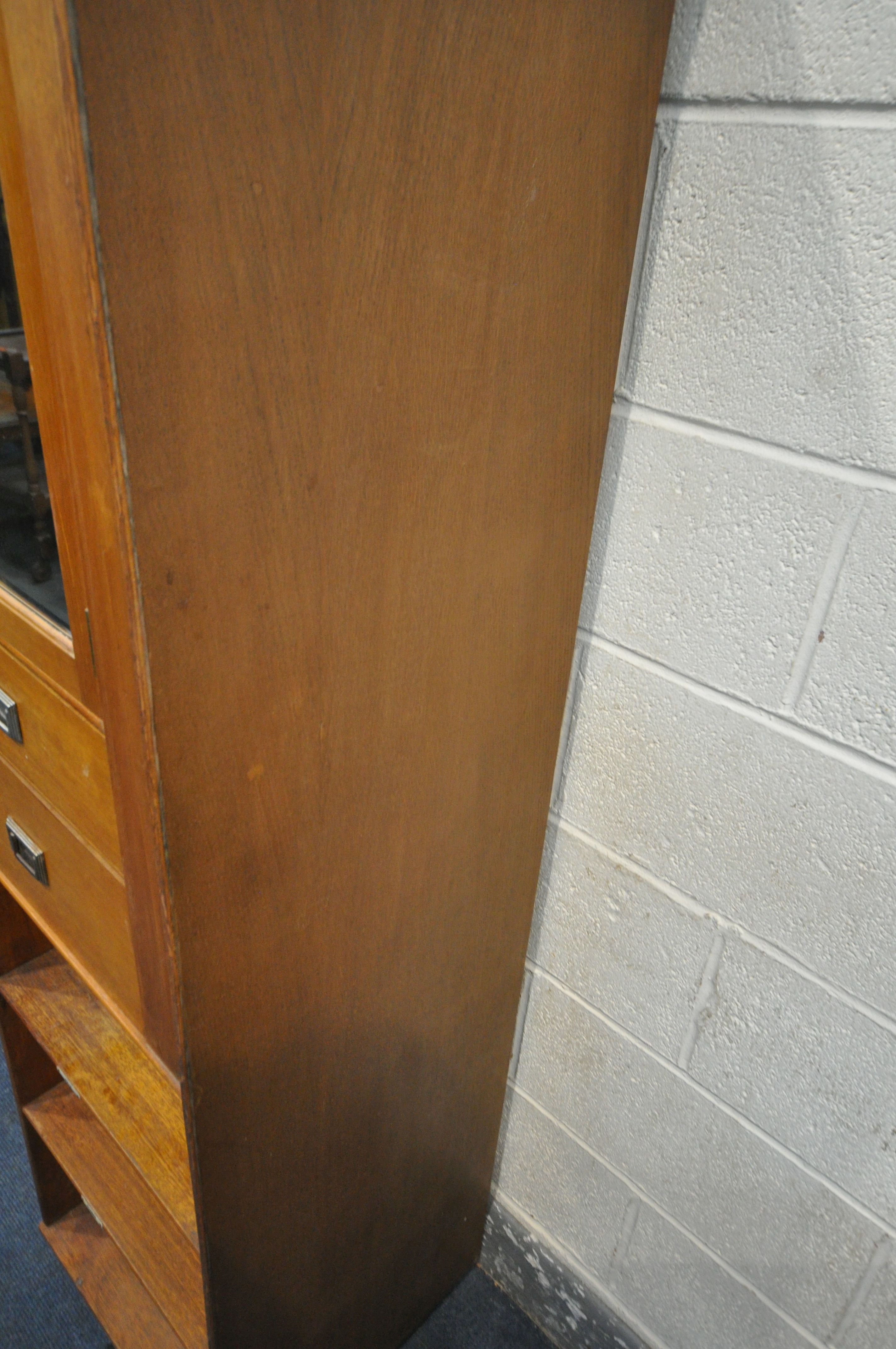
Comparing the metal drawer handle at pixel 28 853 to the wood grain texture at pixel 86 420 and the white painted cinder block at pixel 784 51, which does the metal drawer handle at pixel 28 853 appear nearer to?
the wood grain texture at pixel 86 420

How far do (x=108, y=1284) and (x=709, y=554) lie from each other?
4.12 feet

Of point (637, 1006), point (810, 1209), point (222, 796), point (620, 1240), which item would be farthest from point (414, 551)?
point (620, 1240)

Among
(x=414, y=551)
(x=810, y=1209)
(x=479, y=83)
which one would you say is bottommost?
(x=810, y=1209)

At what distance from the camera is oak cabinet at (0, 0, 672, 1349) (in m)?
0.46

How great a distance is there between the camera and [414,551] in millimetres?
667

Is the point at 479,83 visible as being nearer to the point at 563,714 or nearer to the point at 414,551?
the point at 414,551

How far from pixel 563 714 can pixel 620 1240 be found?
751mm

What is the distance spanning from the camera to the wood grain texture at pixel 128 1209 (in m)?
0.93

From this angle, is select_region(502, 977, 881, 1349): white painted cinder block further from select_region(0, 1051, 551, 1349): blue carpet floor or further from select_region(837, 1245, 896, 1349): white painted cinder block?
select_region(0, 1051, 551, 1349): blue carpet floor

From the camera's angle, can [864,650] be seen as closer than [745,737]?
Yes

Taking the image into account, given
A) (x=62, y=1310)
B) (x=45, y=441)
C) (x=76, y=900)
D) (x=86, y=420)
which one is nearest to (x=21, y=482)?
(x=45, y=441)

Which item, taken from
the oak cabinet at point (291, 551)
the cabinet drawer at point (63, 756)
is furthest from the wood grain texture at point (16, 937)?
the cabinet drawer at point (63, 756)

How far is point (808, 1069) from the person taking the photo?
877 mm

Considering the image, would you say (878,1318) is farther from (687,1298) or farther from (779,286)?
(779,286)
